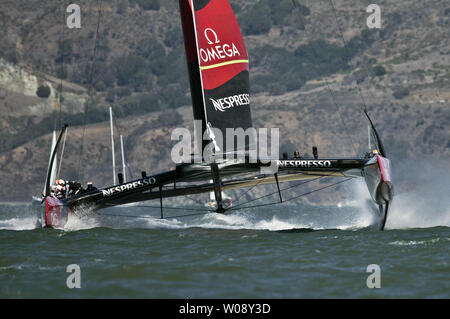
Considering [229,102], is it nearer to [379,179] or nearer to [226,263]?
[379,179]

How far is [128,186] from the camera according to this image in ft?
43.1

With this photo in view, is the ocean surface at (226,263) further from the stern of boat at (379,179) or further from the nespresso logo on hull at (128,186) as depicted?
the nespresso logo on hull at (128,186)

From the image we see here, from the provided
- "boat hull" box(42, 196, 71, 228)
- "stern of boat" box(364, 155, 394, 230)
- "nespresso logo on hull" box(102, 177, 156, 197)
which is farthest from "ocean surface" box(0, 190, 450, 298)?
"nespresso logo on hull" box(102, 177, 156, 197)

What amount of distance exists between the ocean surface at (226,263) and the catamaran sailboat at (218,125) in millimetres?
579

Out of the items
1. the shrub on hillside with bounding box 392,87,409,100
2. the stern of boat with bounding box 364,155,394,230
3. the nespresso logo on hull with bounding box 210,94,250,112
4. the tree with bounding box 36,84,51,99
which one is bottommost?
the stern of boat with bounding box 364,155,394,230

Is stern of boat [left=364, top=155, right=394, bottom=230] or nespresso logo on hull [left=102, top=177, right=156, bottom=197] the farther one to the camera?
nespresso logo on hull [left=102, top=177, right=156, bottom=197]

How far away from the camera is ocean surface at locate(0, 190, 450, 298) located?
795 cm

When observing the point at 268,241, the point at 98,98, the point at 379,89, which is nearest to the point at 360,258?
the point at 268,241

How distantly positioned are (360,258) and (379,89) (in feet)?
301

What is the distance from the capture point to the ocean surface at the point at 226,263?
26.1 ft

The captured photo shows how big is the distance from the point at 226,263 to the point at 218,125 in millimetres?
3775

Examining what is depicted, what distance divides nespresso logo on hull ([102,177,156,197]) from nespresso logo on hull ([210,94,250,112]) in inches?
58.2

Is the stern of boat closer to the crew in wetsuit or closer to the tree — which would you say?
the crew in wetsuit
